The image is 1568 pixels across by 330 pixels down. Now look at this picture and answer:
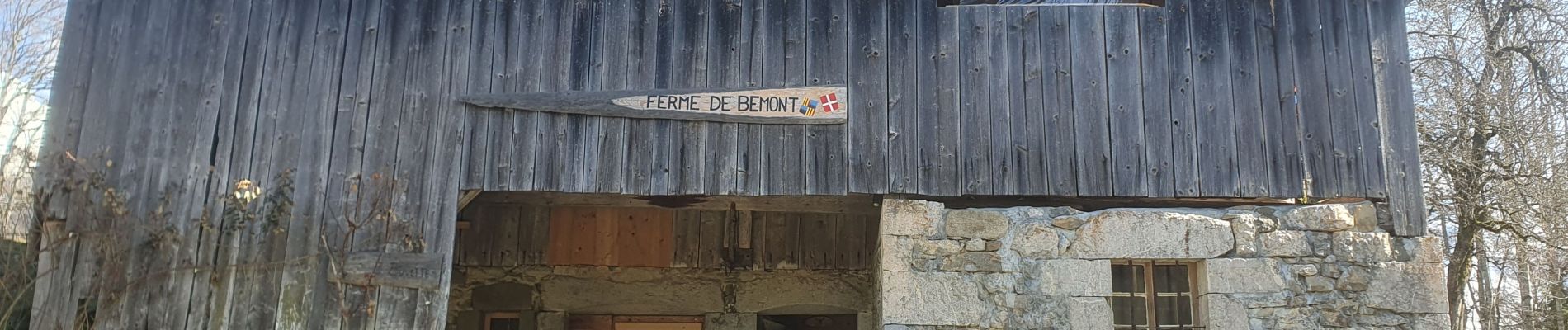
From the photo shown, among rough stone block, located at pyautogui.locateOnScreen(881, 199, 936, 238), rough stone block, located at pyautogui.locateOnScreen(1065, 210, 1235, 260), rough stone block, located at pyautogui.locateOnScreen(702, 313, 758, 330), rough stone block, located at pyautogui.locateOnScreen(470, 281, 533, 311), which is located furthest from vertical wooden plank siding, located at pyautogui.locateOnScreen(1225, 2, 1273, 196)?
rough stone block, located at pyautogui.locateOnScreen(470, 281, 533, 311)

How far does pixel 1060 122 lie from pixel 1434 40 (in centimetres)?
591

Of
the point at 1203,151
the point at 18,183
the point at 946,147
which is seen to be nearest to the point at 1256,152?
the point at 1203,151

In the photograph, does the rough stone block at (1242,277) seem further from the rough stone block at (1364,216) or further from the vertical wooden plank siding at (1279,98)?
the rough stone block at (1364,216)

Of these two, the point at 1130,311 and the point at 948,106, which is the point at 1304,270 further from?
the point at 948,106

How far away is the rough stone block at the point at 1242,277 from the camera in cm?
550

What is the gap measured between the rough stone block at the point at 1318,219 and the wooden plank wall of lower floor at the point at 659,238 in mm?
3011

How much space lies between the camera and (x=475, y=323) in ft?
26.0

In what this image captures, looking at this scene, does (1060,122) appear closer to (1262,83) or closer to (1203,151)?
(1203,151)

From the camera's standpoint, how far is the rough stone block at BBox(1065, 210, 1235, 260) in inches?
218

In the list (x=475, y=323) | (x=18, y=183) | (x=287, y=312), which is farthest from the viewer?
(x=18, y=183)

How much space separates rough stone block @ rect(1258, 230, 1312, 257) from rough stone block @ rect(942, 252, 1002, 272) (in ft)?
4.48

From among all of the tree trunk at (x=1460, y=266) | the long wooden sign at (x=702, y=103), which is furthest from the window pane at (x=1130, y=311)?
the tree trunk at (x=1460, y=266)

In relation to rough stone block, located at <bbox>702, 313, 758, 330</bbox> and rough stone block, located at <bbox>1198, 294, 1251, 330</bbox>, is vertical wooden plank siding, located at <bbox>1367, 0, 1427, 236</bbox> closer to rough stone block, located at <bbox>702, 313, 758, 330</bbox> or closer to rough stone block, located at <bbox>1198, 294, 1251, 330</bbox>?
rough stone block, located at <bbox>1198, 294, 1251, 330</bbox>

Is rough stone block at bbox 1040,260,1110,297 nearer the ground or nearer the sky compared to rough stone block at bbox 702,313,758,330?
nearer the sky
